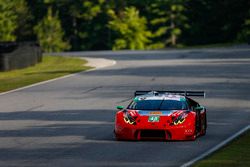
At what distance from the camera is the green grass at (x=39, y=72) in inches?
1733

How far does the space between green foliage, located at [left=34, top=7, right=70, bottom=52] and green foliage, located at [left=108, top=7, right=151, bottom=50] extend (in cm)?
693

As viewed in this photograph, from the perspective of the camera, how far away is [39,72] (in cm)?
5247

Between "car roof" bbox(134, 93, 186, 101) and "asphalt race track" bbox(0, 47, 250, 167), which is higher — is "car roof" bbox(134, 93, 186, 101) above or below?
above

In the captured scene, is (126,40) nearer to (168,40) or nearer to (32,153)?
(168,40)

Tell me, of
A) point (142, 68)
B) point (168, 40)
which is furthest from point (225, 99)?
point (168, 40)

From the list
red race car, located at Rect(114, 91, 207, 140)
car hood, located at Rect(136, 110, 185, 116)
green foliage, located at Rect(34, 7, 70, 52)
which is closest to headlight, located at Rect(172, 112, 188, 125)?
red race car, located at Rect(114, 91, 207, 140)

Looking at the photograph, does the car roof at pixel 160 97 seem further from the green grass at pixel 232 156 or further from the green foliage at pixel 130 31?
the green foliage at pixel 130 31

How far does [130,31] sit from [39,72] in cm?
6221

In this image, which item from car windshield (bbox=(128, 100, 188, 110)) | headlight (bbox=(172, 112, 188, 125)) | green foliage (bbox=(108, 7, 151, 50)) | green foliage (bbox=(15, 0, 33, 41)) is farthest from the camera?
green foliage (bbox=(15, 0, 33, 41))

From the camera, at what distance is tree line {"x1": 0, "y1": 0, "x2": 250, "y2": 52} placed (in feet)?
365

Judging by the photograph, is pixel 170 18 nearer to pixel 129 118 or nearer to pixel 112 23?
pixel 112 23

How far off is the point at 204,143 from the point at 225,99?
40.7ft

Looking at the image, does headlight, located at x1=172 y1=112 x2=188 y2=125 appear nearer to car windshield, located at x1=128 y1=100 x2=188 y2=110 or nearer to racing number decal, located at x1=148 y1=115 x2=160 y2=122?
racing number decal, located at x1=148 y1=115 x2=160 y2=122

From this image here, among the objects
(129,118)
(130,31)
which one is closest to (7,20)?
(130,31)
